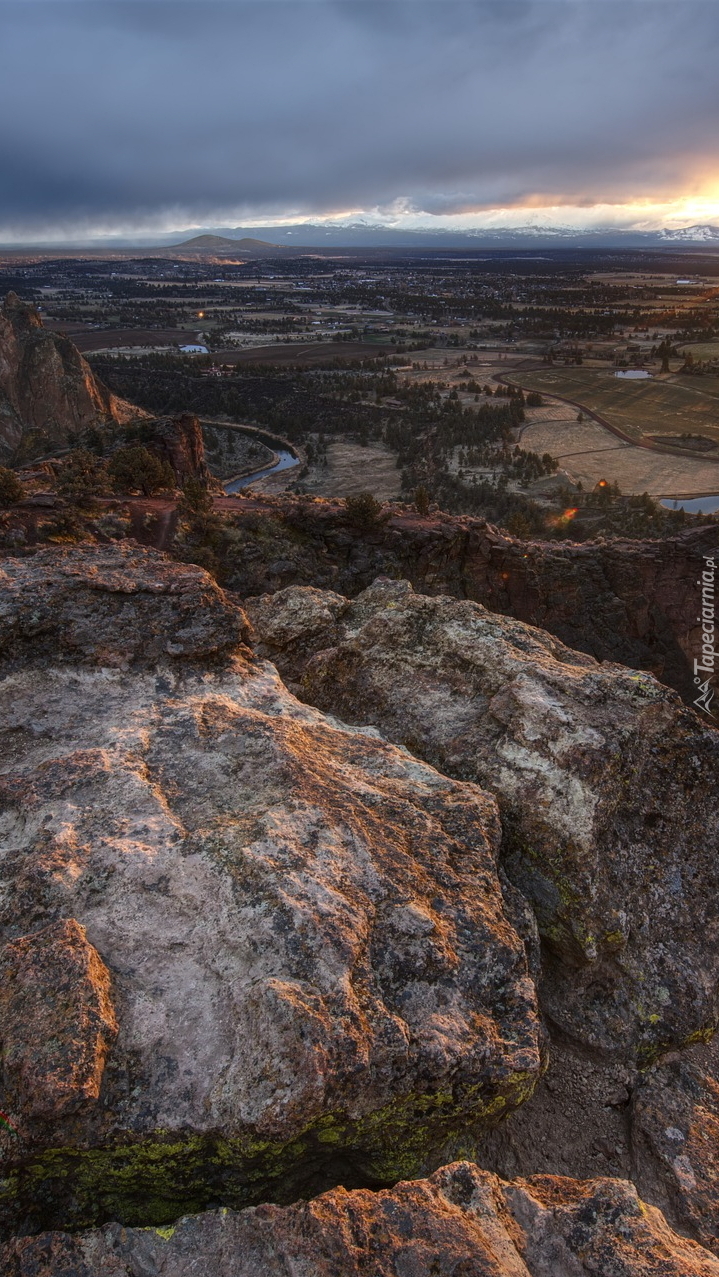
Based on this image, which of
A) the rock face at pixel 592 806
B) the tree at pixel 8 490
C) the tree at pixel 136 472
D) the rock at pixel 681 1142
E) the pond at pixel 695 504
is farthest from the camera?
the pond at pixel 695 504

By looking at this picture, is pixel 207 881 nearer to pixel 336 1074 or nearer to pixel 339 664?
pixel 336 1074

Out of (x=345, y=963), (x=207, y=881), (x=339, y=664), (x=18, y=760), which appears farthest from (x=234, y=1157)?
(x=339, y=664)

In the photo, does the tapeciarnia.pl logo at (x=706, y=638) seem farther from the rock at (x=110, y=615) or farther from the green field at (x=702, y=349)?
the green field at (x=702, y=349)

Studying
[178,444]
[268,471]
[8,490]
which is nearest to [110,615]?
[8,490]

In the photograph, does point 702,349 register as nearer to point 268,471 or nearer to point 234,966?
point 268,471

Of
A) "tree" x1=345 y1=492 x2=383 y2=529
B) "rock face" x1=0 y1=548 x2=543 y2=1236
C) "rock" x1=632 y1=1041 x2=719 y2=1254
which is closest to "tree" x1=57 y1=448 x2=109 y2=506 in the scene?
"tree" x1=345 y1=492 x2=383 y2=529

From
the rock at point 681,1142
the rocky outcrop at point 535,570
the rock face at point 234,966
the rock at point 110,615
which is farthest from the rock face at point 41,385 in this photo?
the rock at point 681,1142
